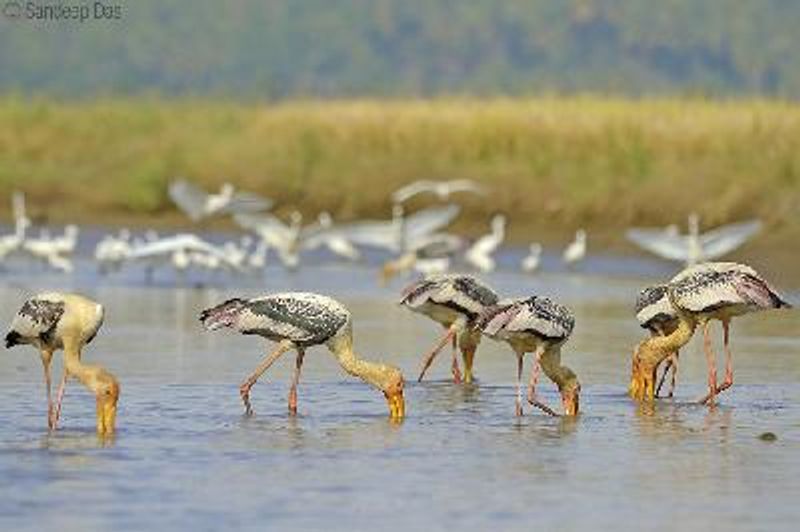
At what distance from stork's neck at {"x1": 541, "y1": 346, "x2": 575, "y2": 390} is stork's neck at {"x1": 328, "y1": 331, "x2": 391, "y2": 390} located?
3.17ft

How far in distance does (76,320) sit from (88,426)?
579 mm

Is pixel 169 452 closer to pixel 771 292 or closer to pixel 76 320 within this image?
pixel 76 320

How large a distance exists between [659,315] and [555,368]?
5.35 ft

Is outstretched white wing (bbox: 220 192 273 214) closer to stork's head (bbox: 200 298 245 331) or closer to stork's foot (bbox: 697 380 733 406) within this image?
stork's foot (bbox: 697 380 733 406)

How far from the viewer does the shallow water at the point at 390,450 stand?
1152cm

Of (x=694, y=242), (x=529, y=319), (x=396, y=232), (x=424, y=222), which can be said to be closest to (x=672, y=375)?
(x=529, y=319)

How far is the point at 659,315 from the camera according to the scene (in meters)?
Result: 16.9

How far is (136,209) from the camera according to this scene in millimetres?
37188

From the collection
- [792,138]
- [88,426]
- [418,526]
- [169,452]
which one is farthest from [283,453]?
Result: [792,138]

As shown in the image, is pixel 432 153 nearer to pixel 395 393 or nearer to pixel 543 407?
pixel 543 407

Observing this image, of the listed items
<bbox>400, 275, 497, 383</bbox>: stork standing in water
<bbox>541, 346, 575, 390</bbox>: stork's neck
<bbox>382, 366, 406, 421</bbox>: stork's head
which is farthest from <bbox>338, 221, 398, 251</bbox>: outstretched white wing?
<bbox>382, 366, 406, 421</bbox>: stork's head

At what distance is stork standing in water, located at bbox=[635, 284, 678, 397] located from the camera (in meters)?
16.8

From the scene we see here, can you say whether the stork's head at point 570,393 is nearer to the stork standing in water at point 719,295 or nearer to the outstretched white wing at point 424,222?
the stork standing in water at point 719,295

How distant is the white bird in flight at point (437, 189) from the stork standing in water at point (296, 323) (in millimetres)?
15797
